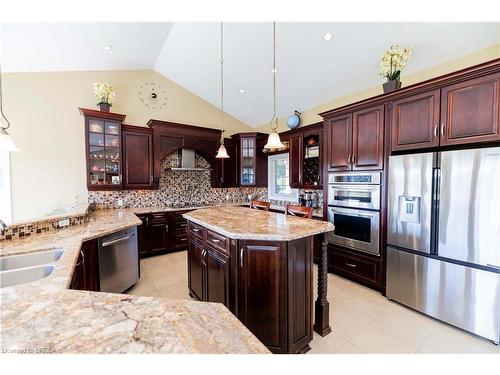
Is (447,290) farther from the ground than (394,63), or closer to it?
closer to it

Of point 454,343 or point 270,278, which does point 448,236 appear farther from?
point 270,278

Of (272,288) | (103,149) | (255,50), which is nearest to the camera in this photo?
(272,288)

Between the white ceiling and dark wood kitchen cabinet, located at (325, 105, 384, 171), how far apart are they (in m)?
0.84

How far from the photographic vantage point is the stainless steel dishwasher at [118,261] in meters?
2.37

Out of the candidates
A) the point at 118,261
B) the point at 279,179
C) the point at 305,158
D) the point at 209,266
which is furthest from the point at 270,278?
the point at 279,179

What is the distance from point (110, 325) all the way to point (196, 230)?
1.59 metres

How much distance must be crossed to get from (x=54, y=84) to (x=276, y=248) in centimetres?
460

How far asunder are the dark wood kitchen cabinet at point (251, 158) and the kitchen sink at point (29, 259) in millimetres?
3809

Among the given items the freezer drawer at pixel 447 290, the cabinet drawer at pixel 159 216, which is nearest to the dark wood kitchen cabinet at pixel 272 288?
the freezer drawer at pixel 447 290

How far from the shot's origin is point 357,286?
2.93 metres

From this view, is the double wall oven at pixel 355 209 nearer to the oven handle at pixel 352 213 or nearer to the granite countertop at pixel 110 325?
the oven handle at pixel 352 213

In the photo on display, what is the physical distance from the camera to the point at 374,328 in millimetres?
2113

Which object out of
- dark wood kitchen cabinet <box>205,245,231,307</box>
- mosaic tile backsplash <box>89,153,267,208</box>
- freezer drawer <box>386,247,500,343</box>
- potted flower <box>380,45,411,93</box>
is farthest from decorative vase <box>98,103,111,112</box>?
freezer drawer <box>386,247,500,343</box>

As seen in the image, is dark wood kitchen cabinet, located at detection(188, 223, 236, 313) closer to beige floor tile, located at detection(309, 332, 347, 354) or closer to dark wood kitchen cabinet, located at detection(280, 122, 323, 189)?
beige floor tile, located at detection(309, 332, 347, 354)
